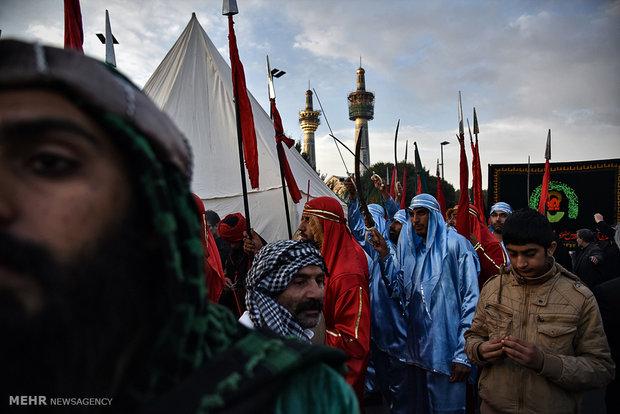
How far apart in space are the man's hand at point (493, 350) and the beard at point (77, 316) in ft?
6.92

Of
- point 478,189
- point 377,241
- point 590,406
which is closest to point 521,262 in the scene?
point 377,241

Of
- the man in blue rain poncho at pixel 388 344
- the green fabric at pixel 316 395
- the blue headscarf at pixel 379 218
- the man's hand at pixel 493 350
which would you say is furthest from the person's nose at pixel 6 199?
the blue headscarf at pixel 379 218

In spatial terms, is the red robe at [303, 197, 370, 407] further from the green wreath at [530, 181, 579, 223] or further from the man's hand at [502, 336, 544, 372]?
the green wreath at [530, 181, 579, 223]

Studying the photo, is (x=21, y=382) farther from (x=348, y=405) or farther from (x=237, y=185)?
(x=237, y=185)

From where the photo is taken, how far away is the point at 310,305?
2064 mm

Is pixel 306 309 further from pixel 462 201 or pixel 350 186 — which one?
pixel 462 201

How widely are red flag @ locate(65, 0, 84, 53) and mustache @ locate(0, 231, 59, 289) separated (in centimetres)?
355

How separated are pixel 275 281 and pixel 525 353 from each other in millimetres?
1295

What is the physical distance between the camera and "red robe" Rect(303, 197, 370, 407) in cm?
250

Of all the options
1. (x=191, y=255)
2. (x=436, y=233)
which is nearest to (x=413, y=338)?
(x=436, y=233)

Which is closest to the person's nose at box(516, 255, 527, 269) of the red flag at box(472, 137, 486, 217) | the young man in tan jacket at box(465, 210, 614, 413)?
the young man in tan jacket at box(465, 210, 614, 413)

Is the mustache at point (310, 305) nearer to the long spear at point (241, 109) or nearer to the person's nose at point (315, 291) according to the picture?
the person's nose at point (315, 291)

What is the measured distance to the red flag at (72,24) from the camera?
343 centimetres

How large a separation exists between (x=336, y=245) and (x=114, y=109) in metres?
2.60
